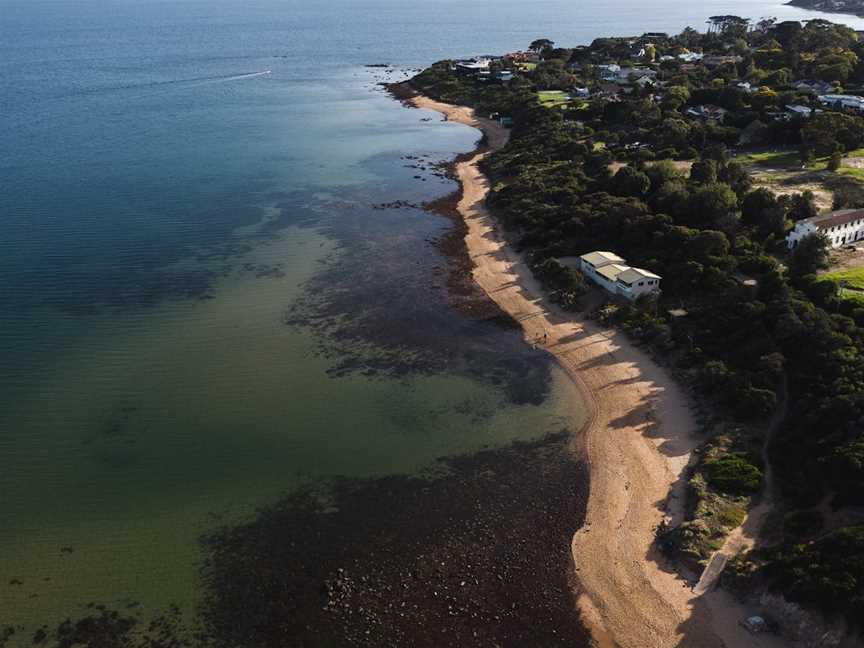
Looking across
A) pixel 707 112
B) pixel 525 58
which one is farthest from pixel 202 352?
pixel 525 58

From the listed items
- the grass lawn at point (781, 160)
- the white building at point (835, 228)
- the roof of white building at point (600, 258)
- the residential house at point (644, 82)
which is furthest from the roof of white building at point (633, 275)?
the residential house at point (644, 82)

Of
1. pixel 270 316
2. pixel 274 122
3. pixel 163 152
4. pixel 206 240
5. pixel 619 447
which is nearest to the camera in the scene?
pixel 619 447

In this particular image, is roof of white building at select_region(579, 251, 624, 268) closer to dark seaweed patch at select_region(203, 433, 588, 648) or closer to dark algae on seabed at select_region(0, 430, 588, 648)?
dark algae on seabed at select_region(0, 430, 588, 648)

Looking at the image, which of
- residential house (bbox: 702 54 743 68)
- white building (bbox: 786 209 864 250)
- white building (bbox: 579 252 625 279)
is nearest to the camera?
white building (bbox: 786 209 864 250)

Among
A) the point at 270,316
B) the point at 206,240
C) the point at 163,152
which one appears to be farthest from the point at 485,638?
the point at 163,152

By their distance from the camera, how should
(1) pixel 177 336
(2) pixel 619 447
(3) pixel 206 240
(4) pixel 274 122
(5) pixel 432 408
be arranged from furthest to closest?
(4) pixel 274 122, (3) pixel 206 240, (1) pixel 177 336, (5) pixel 432 408, (2) pixel 619 447

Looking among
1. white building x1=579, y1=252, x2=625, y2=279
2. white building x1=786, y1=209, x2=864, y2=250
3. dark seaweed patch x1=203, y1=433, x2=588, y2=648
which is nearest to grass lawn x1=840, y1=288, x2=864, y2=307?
white building x1=786, y1=209, x2=864, y2=250

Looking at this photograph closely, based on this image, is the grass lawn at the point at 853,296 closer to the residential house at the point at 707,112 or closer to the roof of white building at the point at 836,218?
the roof of white building at the point at 836,218

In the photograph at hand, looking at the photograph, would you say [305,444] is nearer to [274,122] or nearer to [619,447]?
[619,447]
